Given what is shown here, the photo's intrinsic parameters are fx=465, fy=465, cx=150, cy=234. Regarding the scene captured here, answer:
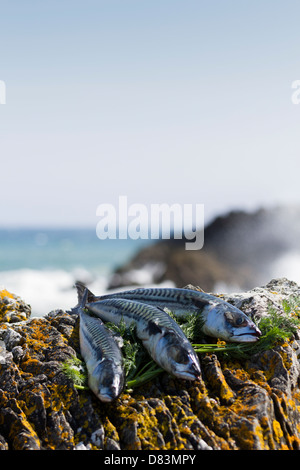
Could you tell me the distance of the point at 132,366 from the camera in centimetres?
390

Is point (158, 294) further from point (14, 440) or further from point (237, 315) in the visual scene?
point (14, 440)

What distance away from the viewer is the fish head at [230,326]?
13.9ft

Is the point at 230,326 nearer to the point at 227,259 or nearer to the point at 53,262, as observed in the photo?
the point at 227,259

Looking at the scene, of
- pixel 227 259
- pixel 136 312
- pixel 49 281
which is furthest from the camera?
pixel 49 281

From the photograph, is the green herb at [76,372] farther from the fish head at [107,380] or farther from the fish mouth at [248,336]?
the fish mouth at [248,336]

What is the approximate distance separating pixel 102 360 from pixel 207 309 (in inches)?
48.9

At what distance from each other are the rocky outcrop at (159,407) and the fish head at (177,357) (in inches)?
8.1

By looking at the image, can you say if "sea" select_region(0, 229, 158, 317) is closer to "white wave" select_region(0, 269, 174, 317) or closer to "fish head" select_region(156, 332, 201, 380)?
"white wave" select_region(0, 269, 174, 317)

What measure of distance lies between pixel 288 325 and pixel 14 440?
270cm

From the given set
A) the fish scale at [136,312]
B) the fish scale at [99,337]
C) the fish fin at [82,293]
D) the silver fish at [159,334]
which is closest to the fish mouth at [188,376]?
the silver fish at [159,334]

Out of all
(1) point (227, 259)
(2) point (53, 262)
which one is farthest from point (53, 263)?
(1) point (227, 259)

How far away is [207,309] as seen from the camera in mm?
4504

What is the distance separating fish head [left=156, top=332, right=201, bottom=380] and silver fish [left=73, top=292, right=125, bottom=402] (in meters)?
0.35
